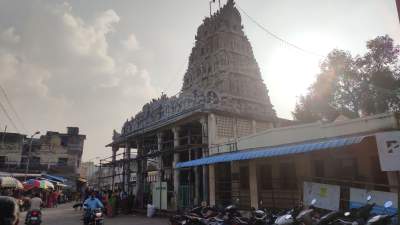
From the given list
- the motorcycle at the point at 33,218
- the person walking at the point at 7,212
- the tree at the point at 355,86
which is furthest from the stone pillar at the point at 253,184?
the tree at the point at 355,86

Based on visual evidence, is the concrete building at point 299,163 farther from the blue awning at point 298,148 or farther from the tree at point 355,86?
the tree at point 355,86

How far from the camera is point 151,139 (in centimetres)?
2853

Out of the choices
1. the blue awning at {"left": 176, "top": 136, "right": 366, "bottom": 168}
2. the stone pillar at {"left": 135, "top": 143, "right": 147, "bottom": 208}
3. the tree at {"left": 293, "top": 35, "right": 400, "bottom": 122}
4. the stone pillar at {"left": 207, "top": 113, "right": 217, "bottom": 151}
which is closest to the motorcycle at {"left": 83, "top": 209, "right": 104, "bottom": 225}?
the blue awning at {"left": 176, "top": 136, "right": 366, "bottom": 168}

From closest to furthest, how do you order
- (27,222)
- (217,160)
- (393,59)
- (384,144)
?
(384,144) < (27,222) < (217,160) < (393,59)

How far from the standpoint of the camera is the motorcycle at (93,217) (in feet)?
36.1

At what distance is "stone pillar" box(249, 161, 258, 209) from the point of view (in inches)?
681

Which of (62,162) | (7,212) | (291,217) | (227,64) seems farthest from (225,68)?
(62,162)

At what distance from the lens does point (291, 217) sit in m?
9.40

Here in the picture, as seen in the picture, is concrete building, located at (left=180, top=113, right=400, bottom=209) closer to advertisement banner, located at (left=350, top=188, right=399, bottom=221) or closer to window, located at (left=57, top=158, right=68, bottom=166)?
advertisement banner, located at (left=350, top=188, right=399, bottom=221)

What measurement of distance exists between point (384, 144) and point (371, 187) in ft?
24.9

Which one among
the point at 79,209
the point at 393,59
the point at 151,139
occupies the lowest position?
the point at 79,209

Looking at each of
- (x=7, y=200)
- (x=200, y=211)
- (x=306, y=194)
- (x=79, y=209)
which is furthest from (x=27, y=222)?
(x=79, y=209)

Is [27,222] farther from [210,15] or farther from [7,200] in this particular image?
[210,15]

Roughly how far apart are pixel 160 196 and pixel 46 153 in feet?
126
